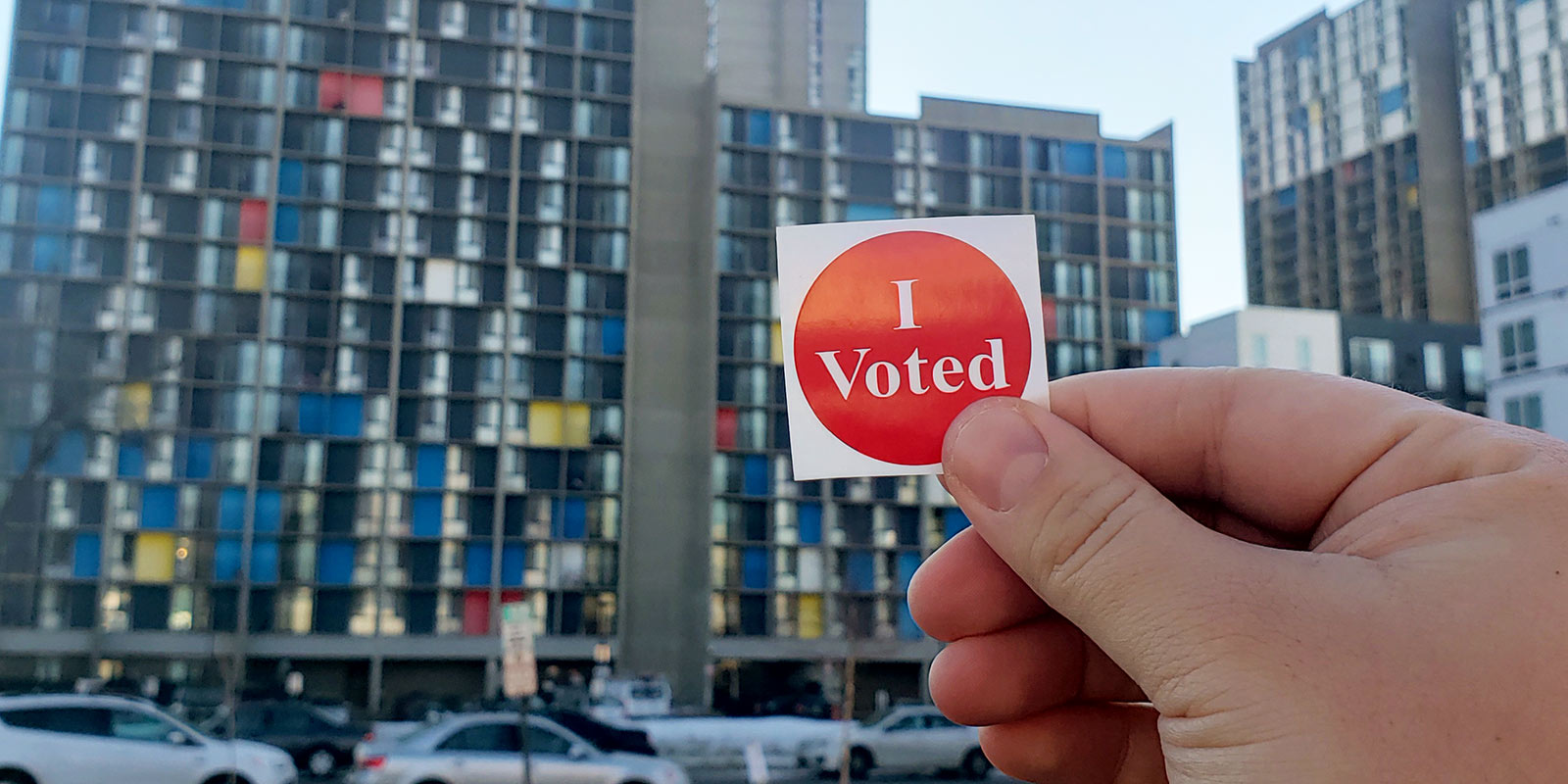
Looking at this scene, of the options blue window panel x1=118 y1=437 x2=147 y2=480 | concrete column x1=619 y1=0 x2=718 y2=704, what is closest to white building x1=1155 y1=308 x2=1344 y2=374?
concrete column x1=619 y1=0 x2=718 y2=704

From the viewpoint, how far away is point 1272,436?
1.94 meters

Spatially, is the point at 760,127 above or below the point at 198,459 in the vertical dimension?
above

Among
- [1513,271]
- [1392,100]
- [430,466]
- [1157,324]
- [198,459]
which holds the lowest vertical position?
[430,466]

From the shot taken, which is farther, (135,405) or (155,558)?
(135,405)

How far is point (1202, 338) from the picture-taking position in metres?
57.6

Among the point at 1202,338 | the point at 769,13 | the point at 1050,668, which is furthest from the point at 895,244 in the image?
the point at 769,13

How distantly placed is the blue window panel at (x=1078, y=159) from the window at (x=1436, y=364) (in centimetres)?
2137

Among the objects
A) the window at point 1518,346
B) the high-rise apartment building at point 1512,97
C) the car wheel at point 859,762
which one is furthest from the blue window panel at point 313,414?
the high-rise apartment building at point 1512,97

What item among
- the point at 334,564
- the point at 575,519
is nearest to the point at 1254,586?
the point at 575,519

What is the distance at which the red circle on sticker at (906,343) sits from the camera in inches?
77.9

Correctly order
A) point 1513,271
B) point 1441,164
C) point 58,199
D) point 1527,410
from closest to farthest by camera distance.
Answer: point 1527,410 < point 1513,271 < point 58,199 < point 1441,164

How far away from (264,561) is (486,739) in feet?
150

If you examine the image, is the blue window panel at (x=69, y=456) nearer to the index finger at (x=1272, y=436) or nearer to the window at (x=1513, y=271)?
the window at (x=1513, y=271)

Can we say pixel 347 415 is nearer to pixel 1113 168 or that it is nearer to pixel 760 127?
pixel 760 127
